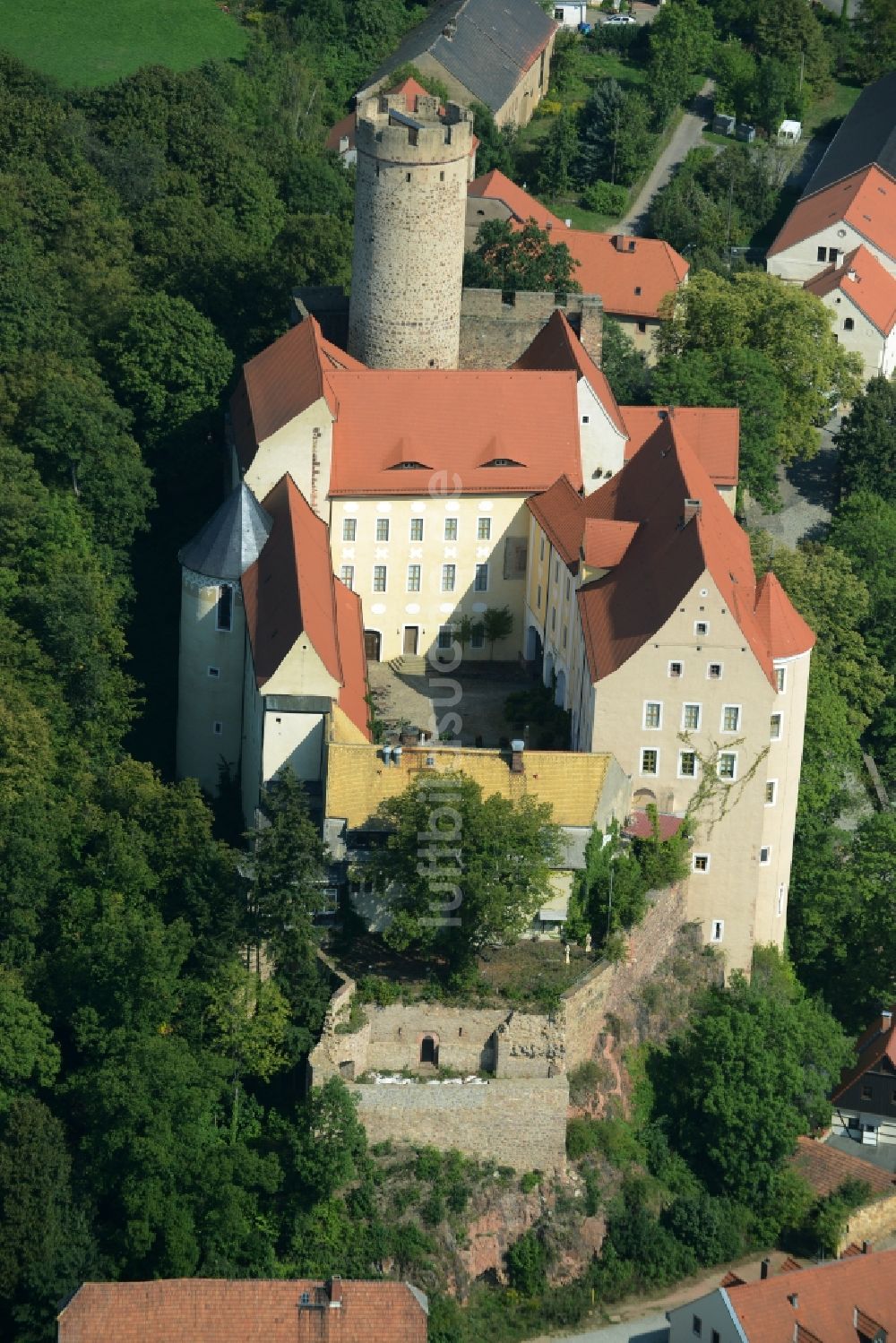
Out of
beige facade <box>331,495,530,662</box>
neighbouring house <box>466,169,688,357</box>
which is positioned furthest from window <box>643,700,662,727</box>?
neighbouring house <box>466,169,688,357</box>

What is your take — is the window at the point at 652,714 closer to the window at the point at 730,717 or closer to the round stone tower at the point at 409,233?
the window at the point at 730,717

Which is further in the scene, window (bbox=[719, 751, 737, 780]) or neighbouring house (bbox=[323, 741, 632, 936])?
window (bbox=[719, 751, 737, 780])

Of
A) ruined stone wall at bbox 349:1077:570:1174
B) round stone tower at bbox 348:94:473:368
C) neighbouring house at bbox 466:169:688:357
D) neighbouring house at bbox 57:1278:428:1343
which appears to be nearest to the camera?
neighbouring house at bbox 57:1278:428:1343

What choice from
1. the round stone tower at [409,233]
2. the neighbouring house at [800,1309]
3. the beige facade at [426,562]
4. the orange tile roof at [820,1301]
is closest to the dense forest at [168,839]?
the neighbouring house at [800,1309]

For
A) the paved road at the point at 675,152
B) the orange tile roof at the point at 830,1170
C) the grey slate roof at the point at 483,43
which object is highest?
the grey slate roof at the point at 483,43

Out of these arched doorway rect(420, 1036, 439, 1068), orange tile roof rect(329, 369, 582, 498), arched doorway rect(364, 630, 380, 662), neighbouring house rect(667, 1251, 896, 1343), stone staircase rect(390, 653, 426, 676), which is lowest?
neighbouring house rect(667, 1251, 896, 1343)

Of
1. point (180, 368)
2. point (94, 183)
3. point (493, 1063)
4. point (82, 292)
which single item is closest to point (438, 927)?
point (493, 1063)

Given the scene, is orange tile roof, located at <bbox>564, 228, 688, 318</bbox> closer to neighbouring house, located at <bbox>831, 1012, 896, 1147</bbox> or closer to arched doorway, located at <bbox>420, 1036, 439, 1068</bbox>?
neighbouring house, located at <bbox>831, 1012, 896, 1147</bbox>
